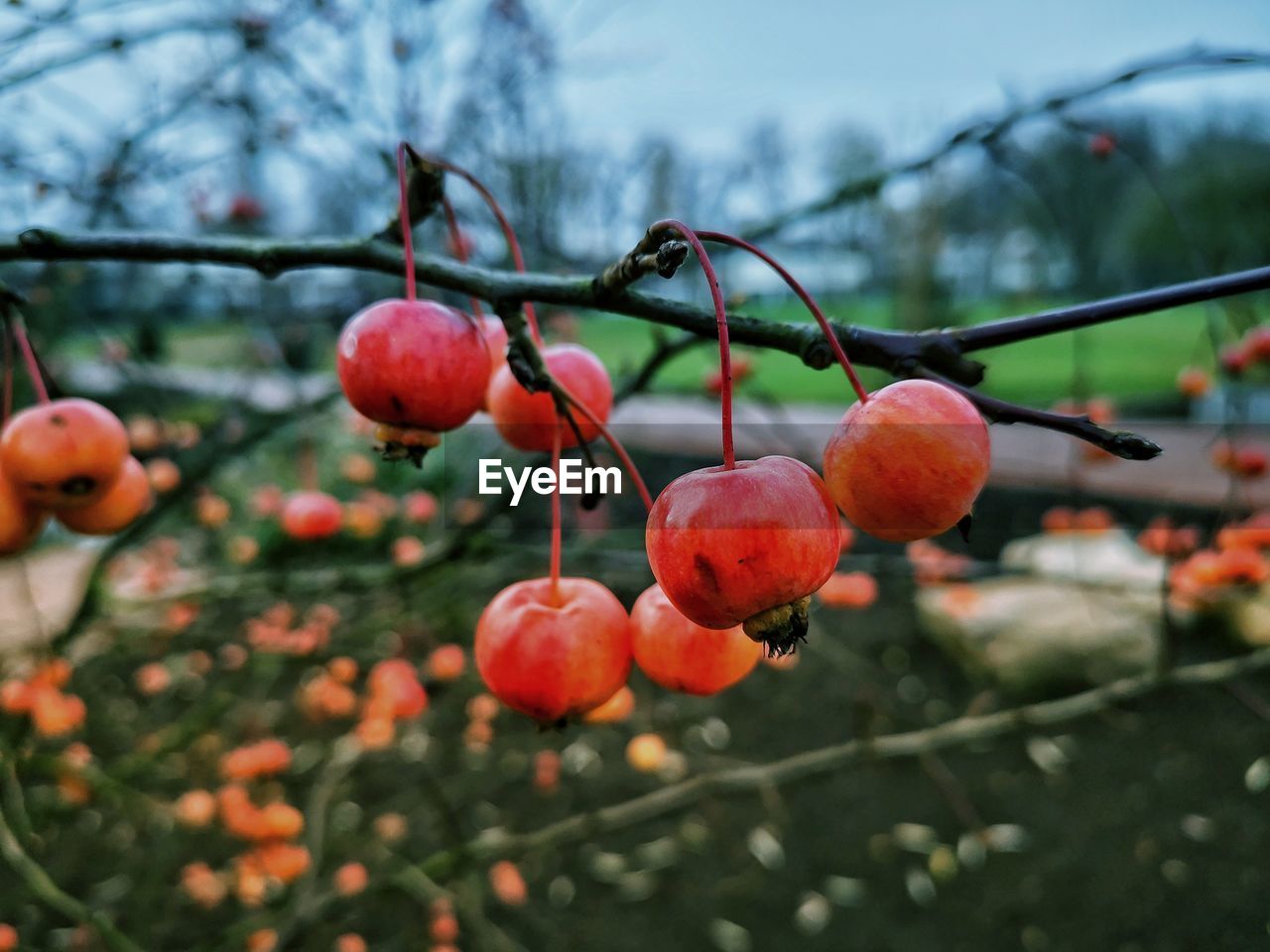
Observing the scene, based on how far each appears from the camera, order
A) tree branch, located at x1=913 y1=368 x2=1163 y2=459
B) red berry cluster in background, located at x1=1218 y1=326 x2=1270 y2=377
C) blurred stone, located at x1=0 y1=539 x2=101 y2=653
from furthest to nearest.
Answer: blurred stone, located at x1=0 y1=539 x2=101 y2=653, red berry cluster in background, located at x1=1218 y1=326 x2=1270 y2=377, tree branch, located at x1=913 y1=368 x2=1163 y2=459

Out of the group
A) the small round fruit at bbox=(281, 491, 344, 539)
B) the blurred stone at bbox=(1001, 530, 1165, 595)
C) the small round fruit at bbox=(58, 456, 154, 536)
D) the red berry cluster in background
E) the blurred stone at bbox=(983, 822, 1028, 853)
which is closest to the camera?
the small round fruit at bbox=(58, 456, 154, 536)

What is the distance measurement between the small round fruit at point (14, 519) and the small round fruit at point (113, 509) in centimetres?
4

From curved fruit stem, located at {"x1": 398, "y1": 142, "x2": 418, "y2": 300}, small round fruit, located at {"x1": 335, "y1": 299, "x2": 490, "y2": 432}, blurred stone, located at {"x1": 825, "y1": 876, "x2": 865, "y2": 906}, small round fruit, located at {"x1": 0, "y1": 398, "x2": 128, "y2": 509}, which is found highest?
curved fruit stem, located at {"x1": 398, "y1": 142, "x2": 418, "y2": 300}

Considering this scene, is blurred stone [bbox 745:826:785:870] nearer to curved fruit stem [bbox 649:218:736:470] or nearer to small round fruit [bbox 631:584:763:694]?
small round fruit [bbox 631:584:763:694]

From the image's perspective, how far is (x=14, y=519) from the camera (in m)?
1.19

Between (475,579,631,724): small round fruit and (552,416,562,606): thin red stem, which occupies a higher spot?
(552,416,562,606): thin red stem

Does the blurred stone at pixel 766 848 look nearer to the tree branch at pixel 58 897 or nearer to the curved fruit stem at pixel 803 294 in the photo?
the tree branch at pixel 58 897

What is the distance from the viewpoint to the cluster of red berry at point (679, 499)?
636mm

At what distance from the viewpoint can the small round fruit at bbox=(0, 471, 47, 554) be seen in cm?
116

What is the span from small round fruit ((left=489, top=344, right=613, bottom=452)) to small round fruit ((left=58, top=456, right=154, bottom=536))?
650mm

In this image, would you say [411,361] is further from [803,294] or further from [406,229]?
[803,294]

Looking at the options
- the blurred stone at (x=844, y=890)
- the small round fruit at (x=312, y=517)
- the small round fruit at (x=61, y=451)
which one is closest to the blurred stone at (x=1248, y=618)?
the blurred stone at (x=844, y=890)

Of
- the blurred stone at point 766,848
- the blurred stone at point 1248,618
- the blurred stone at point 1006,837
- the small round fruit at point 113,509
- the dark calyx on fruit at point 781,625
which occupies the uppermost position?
the small round fruit at point 113,509

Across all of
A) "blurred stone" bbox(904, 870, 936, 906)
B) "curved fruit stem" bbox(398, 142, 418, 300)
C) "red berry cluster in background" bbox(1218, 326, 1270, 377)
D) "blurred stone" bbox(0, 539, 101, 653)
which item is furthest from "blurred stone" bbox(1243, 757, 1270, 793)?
"blurred stone" bbox(0, 539, 101, 653)
